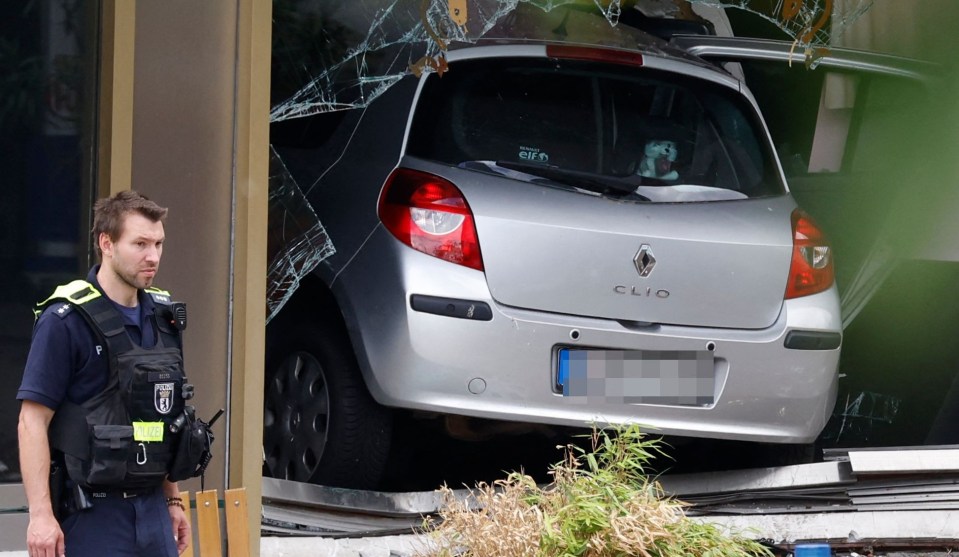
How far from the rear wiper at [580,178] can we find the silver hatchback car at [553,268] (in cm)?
1

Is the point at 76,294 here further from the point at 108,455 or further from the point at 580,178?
the point at 580,178

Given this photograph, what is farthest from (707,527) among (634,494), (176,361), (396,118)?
(396,118)

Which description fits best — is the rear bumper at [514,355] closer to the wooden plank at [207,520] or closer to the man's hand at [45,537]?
the wooden plank at [207,520]

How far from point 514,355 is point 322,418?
88 cm

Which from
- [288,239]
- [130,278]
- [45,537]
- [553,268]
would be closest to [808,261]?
[553,268]

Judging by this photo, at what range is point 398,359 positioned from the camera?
4.93 metres

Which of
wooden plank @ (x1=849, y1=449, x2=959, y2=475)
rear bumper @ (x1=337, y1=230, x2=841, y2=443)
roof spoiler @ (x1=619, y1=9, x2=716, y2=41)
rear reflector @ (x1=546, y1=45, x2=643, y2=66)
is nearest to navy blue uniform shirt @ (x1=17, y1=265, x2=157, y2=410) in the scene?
rear bumper @ (x1=337, y1=230, x2=841, y2=443)

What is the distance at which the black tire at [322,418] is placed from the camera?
5191mm

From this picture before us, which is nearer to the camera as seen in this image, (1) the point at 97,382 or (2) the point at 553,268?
(1) the point at 97,382

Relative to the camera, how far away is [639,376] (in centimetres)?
501

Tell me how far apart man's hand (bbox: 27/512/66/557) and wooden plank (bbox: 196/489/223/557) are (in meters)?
1.31

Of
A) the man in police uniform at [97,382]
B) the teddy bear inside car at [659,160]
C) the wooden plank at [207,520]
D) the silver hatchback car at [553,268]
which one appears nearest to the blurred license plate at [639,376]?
the silver hatchback car at [553,268]

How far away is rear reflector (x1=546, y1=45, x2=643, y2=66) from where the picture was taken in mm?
5398

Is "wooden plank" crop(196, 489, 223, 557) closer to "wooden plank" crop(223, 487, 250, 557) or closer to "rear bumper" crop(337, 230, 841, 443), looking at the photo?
"wooden plank" crop(223, 487, 250, 557)
